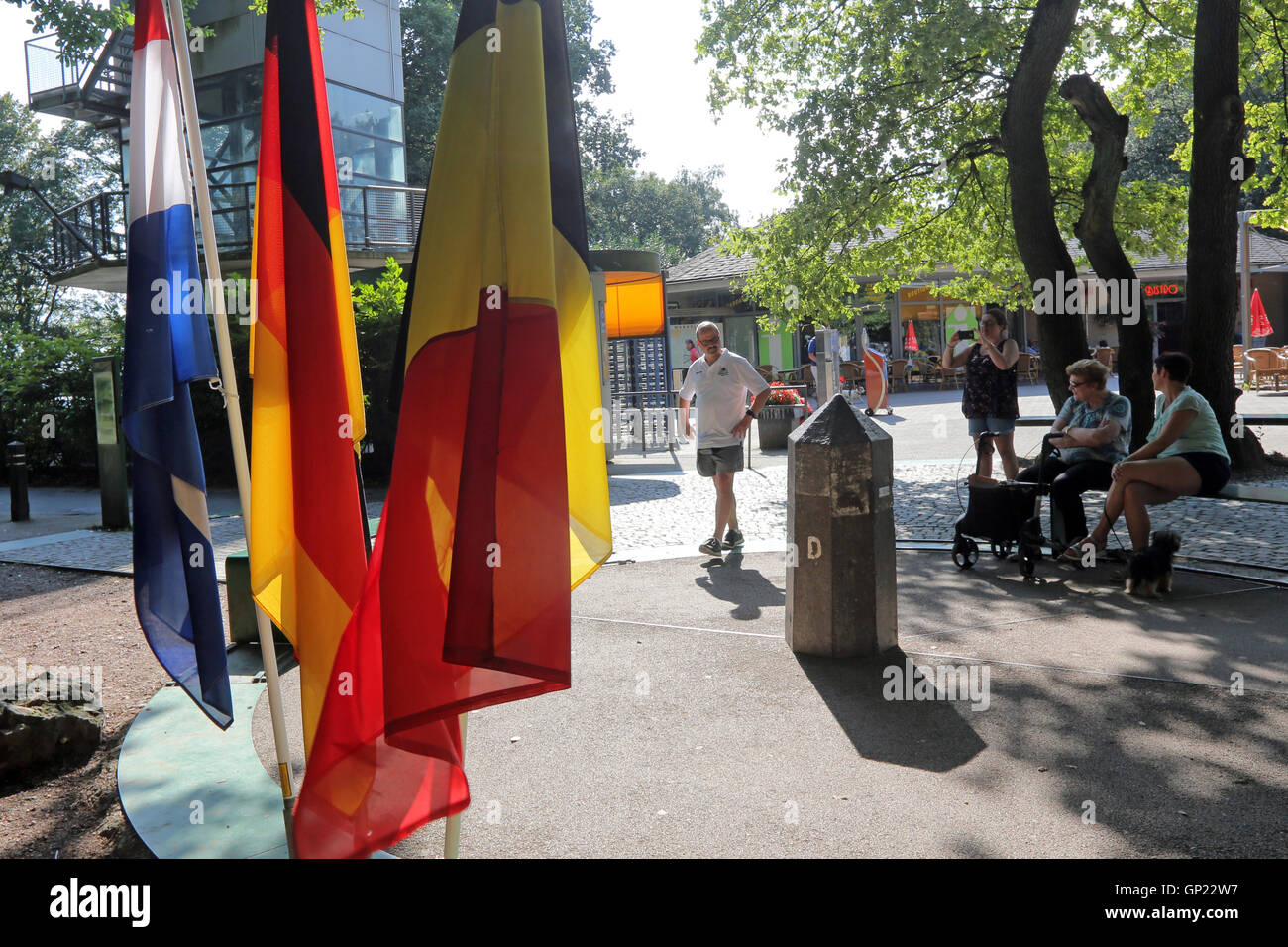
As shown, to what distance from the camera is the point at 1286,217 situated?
15.4 m

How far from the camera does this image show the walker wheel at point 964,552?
8008mm

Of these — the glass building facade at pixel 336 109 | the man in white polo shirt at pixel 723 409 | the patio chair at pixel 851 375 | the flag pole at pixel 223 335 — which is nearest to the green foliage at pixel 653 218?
the patio chair at pixel 851 375

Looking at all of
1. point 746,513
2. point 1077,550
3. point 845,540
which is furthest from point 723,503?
point 845,540

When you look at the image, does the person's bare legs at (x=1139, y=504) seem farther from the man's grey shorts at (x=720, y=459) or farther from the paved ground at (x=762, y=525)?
the man's grey shorts at (x=720, y=459)

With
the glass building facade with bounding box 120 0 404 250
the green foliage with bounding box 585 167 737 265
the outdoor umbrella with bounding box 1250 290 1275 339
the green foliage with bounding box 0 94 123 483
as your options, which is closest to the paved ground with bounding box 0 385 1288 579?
the glass building facade with bounding box 120 0 404 250

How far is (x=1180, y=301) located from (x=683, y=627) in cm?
3611

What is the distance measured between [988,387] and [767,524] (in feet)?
8.29

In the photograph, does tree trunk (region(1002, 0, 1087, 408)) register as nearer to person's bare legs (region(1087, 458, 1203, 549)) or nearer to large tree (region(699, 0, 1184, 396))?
large tree (region(699, 0, 1184, 396))

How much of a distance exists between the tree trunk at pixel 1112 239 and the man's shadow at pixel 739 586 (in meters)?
6.08

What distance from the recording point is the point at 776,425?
60.4 ft

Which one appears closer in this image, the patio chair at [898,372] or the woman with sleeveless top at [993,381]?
the woman with sleeveless top at [993,381]

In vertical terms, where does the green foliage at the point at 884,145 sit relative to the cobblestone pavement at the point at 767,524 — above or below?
above

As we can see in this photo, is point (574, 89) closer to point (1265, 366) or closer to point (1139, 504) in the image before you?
point (1265, 366)

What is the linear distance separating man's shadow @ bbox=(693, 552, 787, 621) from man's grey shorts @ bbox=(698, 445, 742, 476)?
→ 738 millimetres
